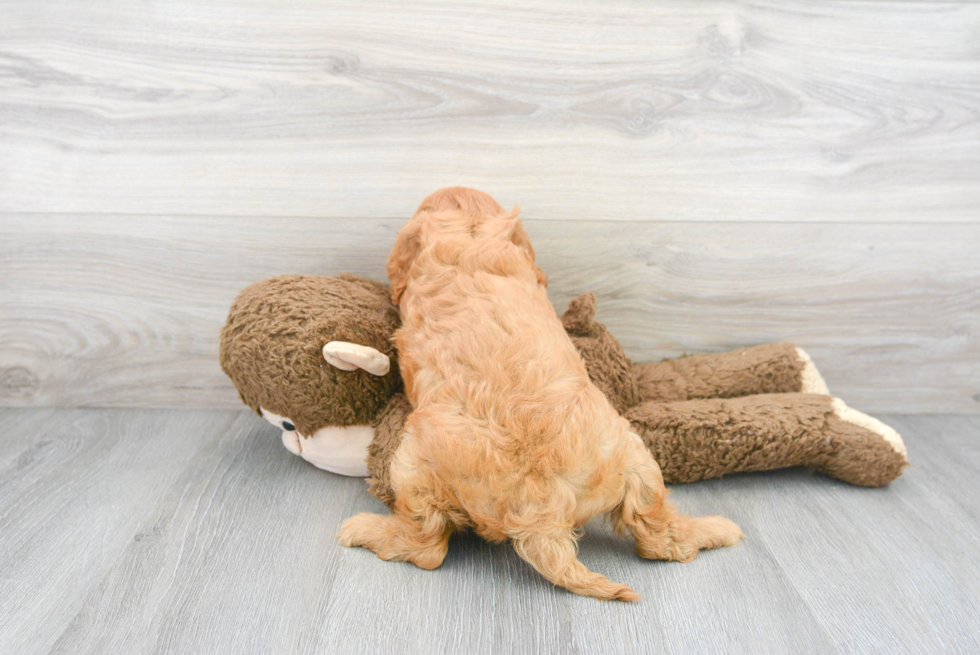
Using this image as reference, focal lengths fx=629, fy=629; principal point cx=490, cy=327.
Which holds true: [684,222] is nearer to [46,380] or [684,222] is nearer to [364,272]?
[364,272]

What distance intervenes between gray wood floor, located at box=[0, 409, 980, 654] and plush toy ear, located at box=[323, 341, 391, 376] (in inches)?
10.4

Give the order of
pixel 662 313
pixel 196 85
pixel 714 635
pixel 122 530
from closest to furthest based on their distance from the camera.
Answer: pixel 714 635 < pixel 122 530 < pixel 196 85 < pixel 662 313

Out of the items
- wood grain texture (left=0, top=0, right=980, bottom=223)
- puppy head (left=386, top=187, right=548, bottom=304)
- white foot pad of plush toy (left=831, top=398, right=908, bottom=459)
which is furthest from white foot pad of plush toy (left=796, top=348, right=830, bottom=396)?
puppy head (left=386, top=187, right=548, bottom=304)

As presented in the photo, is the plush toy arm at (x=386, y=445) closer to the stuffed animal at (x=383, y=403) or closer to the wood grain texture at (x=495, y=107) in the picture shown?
the stuffed animal at (x=383, y=403)

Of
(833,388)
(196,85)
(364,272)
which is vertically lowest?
(833,388)

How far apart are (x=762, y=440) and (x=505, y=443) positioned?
23.6 inches

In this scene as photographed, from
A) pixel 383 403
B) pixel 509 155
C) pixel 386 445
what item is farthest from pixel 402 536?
pixel 509 155

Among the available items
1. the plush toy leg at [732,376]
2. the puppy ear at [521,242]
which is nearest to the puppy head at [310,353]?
the puppy ear at [521,242]

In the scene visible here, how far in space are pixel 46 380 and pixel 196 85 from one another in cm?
81

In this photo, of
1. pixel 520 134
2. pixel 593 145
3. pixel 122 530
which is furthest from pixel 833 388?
pixel 122 530

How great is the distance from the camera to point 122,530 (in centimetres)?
110

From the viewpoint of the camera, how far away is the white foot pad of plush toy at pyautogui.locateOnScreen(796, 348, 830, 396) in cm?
140

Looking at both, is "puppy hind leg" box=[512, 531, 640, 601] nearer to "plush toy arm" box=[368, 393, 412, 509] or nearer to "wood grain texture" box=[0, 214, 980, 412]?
"plush toy arm" box=[368, 393, 412, 509]

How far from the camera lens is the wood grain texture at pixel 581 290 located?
141cm
